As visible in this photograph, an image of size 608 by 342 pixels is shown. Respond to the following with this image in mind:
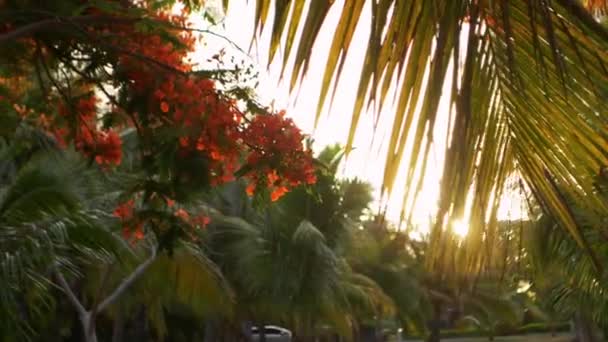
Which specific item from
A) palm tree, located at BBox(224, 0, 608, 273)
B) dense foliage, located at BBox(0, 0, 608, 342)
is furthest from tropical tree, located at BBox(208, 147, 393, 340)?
palm tree, located at BBox(224, 0, 608, 273)

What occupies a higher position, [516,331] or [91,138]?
[516,331]

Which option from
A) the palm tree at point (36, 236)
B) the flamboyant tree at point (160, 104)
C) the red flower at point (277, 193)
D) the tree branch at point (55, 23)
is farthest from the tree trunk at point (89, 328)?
the tree branch at point (55, 23)

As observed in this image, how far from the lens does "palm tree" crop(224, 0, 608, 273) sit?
80.4 inches

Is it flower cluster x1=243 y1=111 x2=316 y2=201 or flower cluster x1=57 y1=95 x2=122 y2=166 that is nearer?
flower cluster x1=243 y1=111 x2=316 y2=201

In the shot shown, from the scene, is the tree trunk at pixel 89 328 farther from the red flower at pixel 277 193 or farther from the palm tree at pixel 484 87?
the palm tree at pixel 484 87

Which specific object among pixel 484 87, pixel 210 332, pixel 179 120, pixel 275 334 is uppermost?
pixel 275 334

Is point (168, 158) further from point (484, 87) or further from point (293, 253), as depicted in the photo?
point (293, 253)

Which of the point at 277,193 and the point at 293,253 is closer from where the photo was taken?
the point at 277,193

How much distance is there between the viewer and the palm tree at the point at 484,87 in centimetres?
204

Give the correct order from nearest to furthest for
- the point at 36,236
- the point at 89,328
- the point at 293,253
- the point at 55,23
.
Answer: the point at 55,23 → the point at 36,236 → the point at 89,328 → the point at 293,253

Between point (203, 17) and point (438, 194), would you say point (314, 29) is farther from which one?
point (203, 17)

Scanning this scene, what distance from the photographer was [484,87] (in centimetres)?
246

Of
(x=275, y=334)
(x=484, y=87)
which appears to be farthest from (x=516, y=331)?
(x=484, y=87)

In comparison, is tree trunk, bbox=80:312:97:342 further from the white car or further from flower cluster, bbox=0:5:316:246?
the white car
